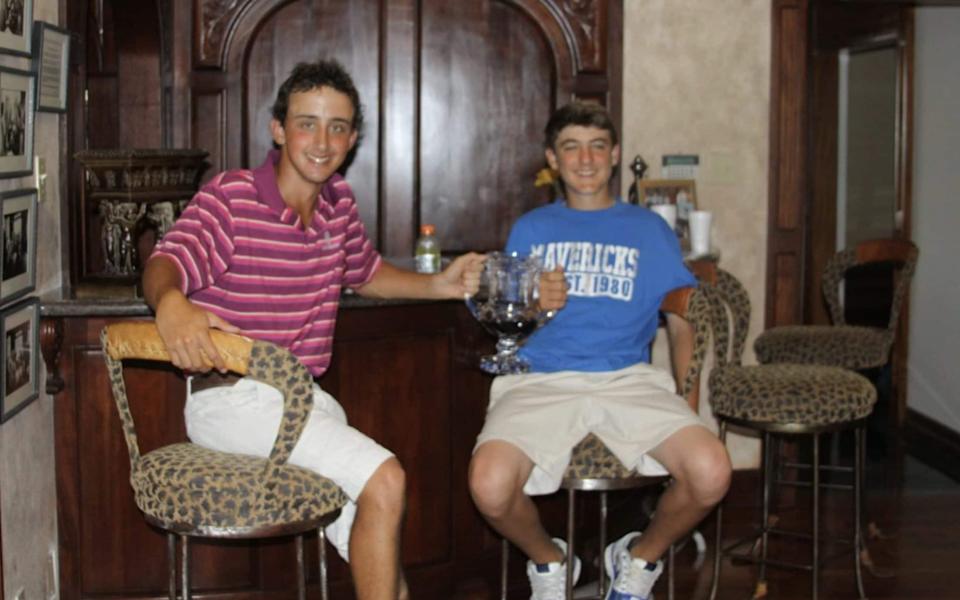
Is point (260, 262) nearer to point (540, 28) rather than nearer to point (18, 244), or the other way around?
point (18, 244)

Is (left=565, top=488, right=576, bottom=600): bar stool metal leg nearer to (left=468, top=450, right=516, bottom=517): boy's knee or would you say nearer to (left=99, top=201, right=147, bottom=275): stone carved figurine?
(left=468, top=450, right=516, bottom=517): boy's knee

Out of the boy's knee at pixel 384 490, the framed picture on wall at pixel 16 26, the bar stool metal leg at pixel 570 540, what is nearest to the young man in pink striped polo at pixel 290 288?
the boy's knee at pixel 384 490

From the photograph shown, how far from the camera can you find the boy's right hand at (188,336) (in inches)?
107

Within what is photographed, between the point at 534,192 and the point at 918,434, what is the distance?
2363 mm

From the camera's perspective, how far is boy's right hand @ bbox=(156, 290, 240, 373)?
2.71 meters

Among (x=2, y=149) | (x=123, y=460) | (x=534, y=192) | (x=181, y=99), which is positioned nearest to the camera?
(x=2, y=149)

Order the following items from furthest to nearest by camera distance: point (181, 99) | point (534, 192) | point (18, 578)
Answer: point (534, 192), point (181, 99), point (18, 578)

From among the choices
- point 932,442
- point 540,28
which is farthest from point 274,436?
point 932,442

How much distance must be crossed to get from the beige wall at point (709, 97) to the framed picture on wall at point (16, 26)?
272 cm

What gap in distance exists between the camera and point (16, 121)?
135 inches

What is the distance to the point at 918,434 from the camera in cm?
671

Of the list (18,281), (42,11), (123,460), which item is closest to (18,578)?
(123,460)

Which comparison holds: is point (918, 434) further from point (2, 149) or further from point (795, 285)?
point (2, 149)

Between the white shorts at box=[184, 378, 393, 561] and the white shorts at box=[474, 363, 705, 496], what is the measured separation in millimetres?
504
